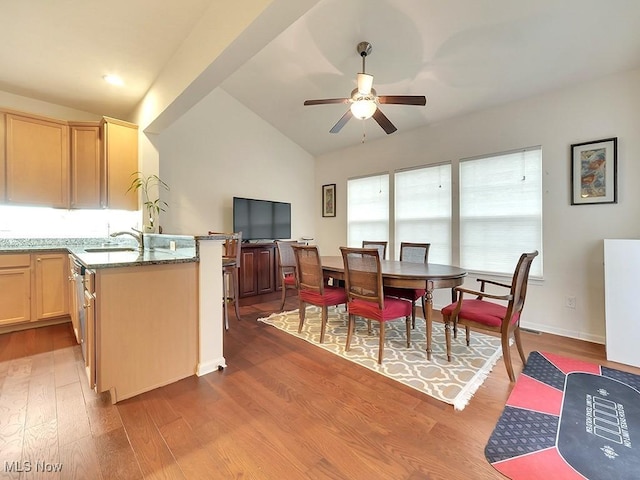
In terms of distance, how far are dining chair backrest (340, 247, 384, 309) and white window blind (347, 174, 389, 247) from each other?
7.33 ft

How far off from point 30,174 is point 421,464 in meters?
4.55

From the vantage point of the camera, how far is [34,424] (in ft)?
5.18

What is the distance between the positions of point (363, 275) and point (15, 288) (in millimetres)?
3667

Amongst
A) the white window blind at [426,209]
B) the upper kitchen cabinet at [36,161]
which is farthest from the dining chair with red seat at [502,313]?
the upper kitchen cabinet at [36,161]

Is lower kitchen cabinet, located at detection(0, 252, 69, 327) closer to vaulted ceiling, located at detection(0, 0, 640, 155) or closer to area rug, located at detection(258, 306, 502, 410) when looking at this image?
vaulted ceiling, located at detection(0, 0, 640, 155)

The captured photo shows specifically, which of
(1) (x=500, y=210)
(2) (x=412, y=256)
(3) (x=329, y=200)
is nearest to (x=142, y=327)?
(2) (x=412, y=256)

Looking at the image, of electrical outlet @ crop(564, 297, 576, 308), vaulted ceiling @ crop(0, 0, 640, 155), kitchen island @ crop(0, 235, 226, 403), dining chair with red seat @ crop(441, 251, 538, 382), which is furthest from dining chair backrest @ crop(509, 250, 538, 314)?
kitchen island @ crop(0, 235, 226, 403)

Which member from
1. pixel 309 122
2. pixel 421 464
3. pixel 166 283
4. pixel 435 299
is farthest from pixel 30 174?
pixel 435 299

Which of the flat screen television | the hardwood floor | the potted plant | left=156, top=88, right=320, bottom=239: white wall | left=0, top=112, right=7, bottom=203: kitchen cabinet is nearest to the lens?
the hardwood floor

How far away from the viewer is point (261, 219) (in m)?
4.77

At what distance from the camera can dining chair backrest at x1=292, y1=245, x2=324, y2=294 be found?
2816 mm

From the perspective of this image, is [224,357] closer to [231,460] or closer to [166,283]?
[166,283]

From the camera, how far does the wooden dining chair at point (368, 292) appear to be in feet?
7.77

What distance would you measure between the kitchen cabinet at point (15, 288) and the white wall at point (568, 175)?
5.23m
